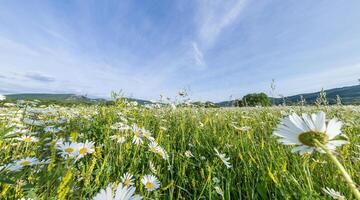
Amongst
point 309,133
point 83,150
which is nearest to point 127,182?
point 83,150

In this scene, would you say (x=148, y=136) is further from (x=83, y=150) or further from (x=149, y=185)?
(x=83, y=150)

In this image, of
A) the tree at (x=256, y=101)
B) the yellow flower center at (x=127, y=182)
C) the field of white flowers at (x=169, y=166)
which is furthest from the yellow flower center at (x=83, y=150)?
the tree at (x=256, y=101)

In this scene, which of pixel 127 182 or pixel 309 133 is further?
pixel 127 182

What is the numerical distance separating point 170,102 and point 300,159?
275cm

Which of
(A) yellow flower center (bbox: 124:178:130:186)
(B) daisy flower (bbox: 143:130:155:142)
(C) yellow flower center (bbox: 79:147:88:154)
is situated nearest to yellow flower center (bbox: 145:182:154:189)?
(A) yellow flower center (bbox: 124:178:130:186)

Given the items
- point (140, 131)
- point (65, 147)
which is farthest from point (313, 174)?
point (65, 147)

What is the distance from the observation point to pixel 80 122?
10.9ft

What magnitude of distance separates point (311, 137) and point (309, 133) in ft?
0.06

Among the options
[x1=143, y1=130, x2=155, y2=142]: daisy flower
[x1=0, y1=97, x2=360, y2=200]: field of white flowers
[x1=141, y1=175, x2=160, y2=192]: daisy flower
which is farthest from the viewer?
[x1=143, y1=130, x2=155, y2=142]: daisy flower

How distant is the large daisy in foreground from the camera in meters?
0.55

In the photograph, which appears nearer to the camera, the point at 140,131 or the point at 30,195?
the point at 30,195

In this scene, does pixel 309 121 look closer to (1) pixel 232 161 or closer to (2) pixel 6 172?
(2) pixel 6 172

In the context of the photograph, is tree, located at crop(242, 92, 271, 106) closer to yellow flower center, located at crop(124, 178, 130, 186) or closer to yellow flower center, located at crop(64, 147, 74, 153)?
yellow flower center, located at crop(124, 178, 130, 186)

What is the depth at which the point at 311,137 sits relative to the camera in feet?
1.79
